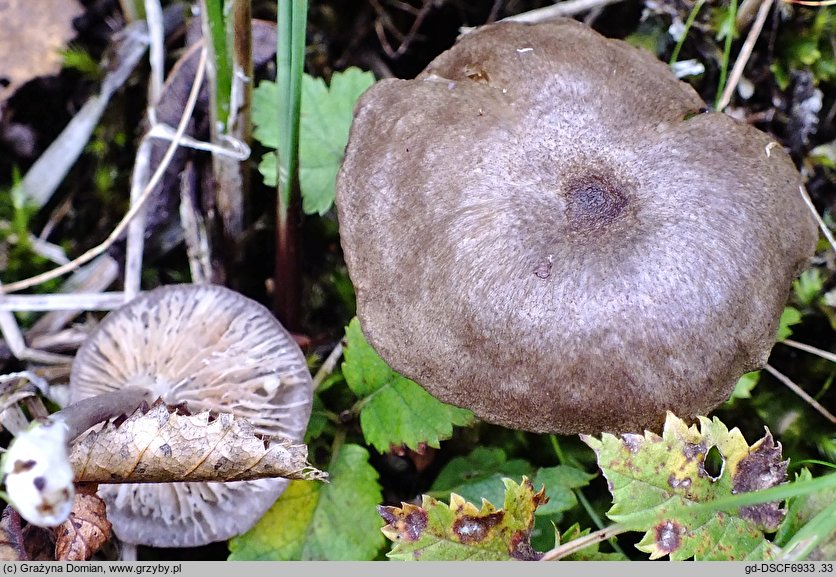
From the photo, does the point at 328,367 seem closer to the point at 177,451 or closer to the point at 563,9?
the point at 177,451

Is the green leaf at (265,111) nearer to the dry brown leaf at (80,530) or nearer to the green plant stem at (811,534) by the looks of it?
the dry brown leaf at (80,530)

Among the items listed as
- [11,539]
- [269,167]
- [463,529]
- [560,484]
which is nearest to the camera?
[11,539]

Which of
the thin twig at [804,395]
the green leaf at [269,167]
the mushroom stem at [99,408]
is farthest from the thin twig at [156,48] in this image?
the thin twig at [804,395]

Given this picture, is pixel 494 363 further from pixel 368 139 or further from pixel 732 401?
pixel 732 401

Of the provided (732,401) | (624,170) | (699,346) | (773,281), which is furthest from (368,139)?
(732,401)

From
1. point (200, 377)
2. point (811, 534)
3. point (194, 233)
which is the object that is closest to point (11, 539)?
point (200, 377)

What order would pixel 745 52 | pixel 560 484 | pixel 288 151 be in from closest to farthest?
pixel 288 151 → pixel 560 484 → pixel 745 52
